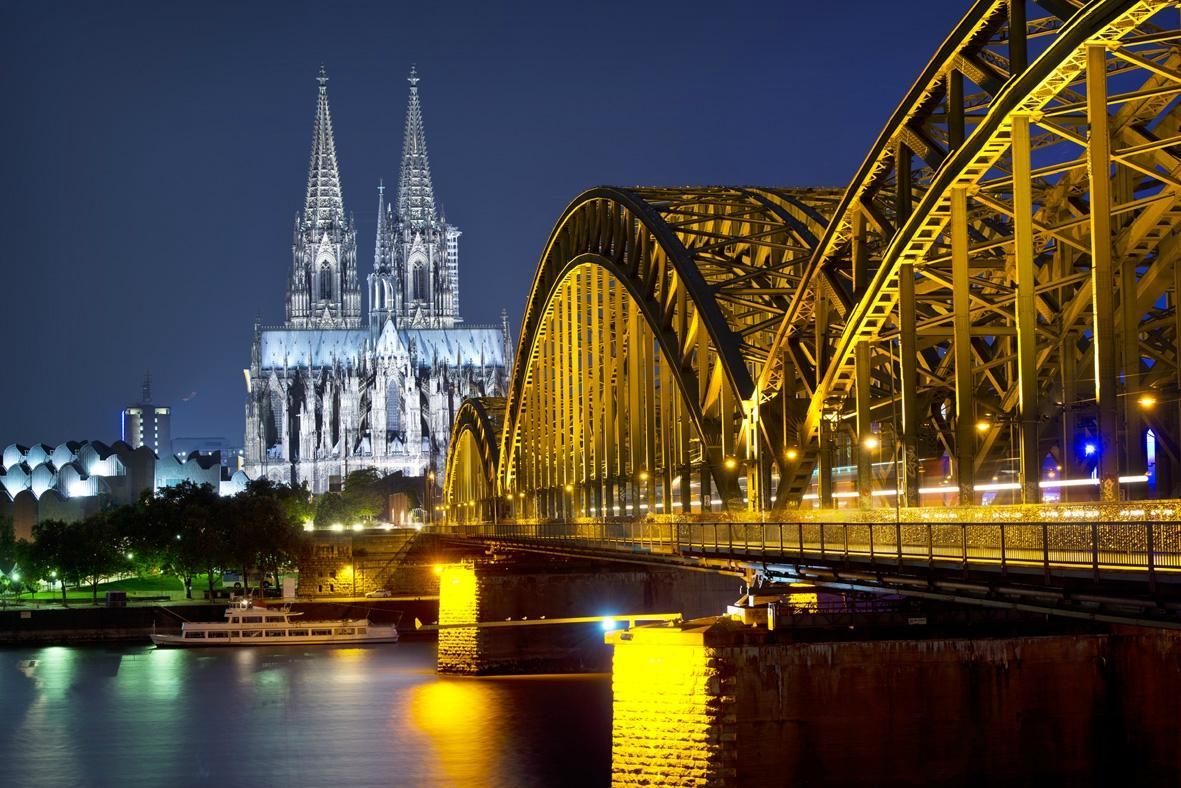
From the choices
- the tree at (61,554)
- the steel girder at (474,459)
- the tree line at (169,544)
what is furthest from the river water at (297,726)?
the tree at (61,554)

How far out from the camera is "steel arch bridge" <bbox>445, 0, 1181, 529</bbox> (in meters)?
31.2

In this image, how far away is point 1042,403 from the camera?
4359 cm

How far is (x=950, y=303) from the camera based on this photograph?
159 ft

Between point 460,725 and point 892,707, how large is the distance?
104 ft

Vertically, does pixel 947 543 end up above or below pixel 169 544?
above

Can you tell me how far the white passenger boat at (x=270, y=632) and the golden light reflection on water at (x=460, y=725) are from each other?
1176 inches

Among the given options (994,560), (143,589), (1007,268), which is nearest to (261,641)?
(143,589)

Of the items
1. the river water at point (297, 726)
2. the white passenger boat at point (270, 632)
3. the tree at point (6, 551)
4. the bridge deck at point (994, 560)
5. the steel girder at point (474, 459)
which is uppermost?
the steel girder at point (474, 459)

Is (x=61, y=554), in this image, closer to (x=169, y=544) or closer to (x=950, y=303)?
(x=169, y=544)

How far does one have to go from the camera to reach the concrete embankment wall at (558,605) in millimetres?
81562

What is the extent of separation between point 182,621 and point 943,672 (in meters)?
87.2

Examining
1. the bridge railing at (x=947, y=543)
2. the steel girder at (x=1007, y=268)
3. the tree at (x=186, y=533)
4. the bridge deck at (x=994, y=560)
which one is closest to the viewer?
the bridge deck at (x=994, y=560)

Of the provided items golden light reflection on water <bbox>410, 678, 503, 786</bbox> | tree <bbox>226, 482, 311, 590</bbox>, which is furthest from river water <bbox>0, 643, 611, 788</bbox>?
tree <bbox>226, 482, 311, 590</bbox>

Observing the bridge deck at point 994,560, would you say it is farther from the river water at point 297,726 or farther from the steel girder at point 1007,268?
the river water at point 297,726
